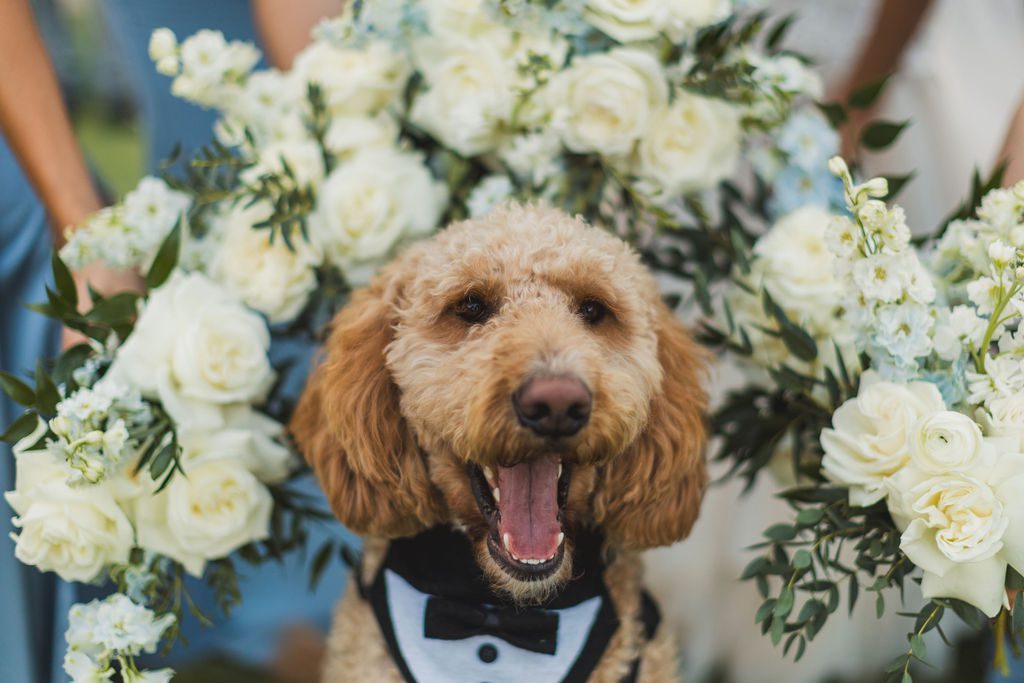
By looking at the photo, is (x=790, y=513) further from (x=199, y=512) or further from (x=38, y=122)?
(x=38, y=122)

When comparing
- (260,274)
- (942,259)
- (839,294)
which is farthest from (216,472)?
(942,259)

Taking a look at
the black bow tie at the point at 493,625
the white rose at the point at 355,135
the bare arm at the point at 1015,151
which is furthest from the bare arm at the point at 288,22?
the bare arm at the point at 1015,151

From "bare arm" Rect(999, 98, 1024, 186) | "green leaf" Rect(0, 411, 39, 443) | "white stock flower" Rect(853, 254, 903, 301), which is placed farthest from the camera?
"bare arm" Rect(999, 98, 1024, 186)

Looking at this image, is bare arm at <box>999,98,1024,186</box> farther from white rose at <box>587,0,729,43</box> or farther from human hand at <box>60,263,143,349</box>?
human hand at <box>60,263,143,349</box>

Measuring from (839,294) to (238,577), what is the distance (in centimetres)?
151

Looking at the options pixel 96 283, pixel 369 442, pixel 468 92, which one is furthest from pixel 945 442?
pixel 96 283

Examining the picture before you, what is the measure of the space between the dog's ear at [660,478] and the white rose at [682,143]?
0.48 metres

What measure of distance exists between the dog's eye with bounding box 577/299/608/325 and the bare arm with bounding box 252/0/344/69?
4.71ft

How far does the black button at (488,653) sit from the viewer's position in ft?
5.72

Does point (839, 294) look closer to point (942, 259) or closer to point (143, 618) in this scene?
point (942, 259)

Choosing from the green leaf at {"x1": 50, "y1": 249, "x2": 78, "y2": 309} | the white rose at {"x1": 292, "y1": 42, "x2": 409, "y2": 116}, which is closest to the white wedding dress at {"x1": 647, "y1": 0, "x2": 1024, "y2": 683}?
the white rose at {"x1": 292, "y1": 42, "x2": 409, "y2": 116}

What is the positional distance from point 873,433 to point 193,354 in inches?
53.1

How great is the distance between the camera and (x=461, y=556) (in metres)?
1.79

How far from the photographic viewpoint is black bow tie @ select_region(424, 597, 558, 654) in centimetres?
173
